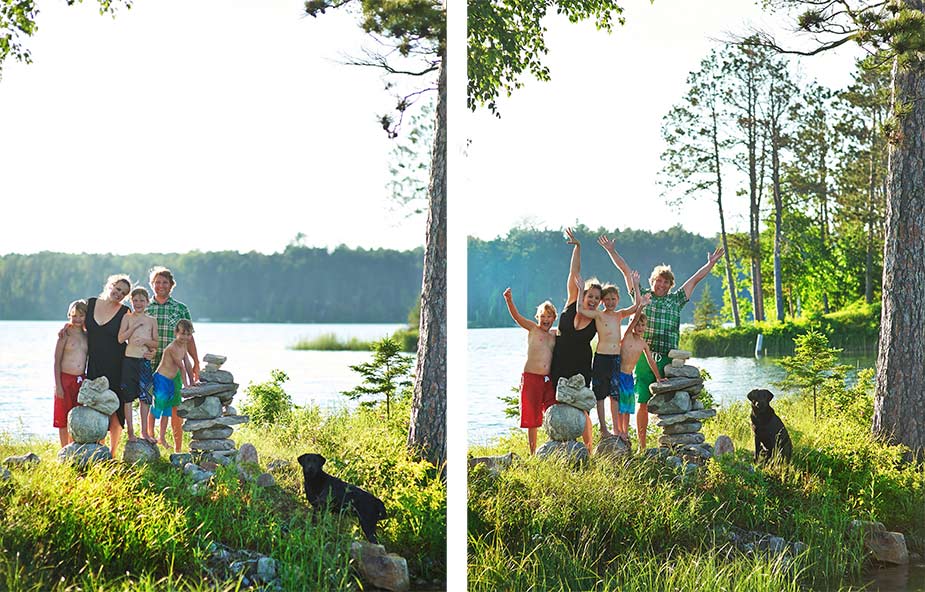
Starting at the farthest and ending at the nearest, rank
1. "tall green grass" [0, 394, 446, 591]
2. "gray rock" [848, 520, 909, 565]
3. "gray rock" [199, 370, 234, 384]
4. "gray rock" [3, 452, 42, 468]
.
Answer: "gray rock" [848, 520, 909, 565] → "gray rock" [199, 370, 234, 384] → "gray rock" [3, 452, 42, 468] → "tall green grass" [0, 394, 446, 591]

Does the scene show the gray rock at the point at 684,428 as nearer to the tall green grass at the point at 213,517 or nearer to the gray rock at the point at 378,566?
the tall green grass at the point at 213,517

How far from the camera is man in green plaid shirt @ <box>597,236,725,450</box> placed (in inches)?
144

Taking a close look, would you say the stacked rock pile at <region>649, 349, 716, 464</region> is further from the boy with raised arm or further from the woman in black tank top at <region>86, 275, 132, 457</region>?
the woman in black tank top at <region>86, 275, 132, 457</region>

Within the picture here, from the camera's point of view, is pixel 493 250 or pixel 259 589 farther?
pixel 493 250

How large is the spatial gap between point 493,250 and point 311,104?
93cm

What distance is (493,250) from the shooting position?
369 cm

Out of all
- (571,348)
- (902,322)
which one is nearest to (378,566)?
(571,348)

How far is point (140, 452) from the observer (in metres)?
3.40

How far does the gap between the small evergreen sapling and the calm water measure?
31mm

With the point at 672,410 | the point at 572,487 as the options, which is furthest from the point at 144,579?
the point at 672,410

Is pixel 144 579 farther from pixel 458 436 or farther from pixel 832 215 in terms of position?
pixel 832 215

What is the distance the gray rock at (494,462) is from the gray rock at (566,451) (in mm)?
128

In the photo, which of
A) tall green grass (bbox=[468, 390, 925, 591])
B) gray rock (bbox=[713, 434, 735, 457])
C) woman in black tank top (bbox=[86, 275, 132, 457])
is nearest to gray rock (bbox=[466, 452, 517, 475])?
tall green grass (bbox=[468, 390, 925, 591])

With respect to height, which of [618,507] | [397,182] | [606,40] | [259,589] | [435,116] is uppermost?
[606,40]
